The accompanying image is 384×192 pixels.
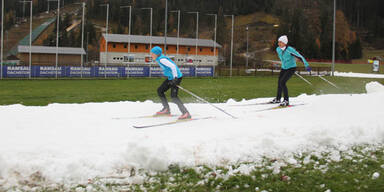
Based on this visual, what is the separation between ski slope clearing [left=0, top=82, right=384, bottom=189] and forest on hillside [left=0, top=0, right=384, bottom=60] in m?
43.9

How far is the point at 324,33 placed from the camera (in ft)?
426

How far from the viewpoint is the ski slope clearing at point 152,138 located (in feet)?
19.9

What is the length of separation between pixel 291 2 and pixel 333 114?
193 m

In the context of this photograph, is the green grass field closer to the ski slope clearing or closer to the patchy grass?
the ski slope clearing

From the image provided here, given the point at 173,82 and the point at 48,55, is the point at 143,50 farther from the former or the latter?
the point at 173,82

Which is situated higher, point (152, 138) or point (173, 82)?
point (173, 82)

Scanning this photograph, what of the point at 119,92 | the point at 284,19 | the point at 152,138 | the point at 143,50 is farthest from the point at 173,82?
the point at 284,19

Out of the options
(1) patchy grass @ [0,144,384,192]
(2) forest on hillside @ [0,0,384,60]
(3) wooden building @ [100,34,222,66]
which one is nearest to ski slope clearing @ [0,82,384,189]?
(1) patchy grass @ [0,144,384,192]

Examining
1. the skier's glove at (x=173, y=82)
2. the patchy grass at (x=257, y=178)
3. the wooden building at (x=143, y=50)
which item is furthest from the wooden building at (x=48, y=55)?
the patchy grass at (x=257, y=178)

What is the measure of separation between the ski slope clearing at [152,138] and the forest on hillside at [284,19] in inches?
1728

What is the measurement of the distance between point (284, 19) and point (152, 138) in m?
152

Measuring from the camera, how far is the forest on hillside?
77688mm

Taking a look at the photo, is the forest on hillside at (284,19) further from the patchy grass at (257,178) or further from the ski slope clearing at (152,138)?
the patchy grass at (257,178)

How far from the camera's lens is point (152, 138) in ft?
25.5
